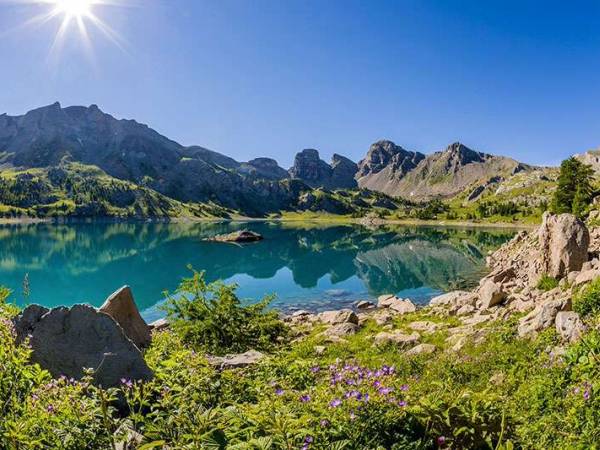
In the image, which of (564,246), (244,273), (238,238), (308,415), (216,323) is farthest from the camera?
(238,238)

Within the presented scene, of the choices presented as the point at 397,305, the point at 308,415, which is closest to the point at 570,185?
the point at 397,305

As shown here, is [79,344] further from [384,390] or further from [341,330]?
[341,330]

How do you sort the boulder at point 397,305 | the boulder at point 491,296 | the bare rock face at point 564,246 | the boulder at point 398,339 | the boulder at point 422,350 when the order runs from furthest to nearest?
the boulder at point 397,305 < the bare rock face at point 564,246 < the boulder at point 491,296 < the boulder at point 398,339 < the boulder at point 422,350

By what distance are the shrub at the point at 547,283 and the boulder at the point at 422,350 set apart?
32.2 feet

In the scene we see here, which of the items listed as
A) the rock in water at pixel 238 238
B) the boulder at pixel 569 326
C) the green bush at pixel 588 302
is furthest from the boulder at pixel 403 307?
the rock in water at pixel 238 238

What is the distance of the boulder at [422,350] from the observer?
656 inches

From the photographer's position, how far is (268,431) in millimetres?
5941

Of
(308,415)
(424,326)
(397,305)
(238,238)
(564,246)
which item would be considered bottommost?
(397,305)

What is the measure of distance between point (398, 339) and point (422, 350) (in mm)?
2270

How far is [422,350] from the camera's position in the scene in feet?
55.4

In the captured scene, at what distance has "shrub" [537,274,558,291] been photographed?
74.3 feet

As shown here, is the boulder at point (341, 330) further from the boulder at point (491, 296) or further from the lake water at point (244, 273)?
the boulder at point (491, 296)

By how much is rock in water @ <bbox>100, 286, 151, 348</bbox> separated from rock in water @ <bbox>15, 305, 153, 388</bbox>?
6.47 m

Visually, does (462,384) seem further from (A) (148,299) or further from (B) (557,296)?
(A) (148,299)
